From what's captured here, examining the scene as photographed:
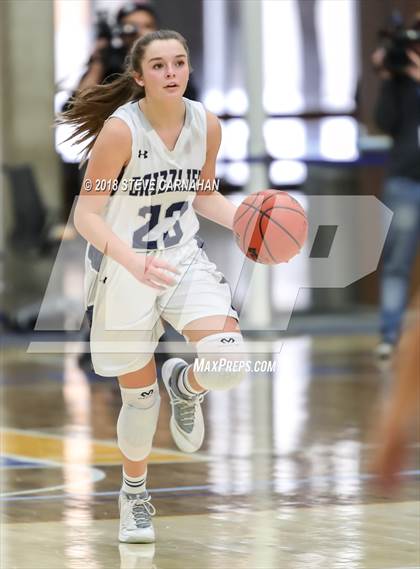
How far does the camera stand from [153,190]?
547cm

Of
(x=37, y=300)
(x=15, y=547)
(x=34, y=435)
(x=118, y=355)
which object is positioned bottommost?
(x=37, y=300)

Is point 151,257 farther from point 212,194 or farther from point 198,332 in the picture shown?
point 212,194

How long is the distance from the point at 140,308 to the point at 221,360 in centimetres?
37

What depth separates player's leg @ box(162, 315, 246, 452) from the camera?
5320 mm

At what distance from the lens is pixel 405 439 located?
2572 mm

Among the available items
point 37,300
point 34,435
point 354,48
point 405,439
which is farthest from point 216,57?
point 405,439

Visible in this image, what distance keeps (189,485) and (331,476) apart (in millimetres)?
685

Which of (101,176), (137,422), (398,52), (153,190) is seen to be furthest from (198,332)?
(398,52)

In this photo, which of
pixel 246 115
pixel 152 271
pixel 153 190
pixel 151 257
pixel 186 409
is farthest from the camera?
pixel 246 115

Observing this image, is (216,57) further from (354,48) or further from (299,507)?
(299,507)

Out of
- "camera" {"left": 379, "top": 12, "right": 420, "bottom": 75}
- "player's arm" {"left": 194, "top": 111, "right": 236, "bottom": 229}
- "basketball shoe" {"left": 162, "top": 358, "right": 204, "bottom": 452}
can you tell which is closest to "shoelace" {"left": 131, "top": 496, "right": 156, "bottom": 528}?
"basketball shoe" {"left": 162, "top": 358, "right": 204, "bottom": 452}

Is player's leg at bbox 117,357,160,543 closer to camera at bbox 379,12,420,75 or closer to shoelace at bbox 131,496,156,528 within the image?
shoelace at bbox 131,496,156,528

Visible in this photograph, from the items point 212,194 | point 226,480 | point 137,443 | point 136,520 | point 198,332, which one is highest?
point 212,194

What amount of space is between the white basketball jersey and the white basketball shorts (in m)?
0.06
